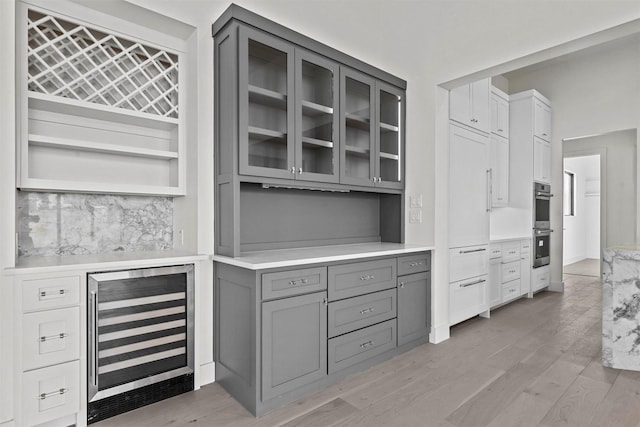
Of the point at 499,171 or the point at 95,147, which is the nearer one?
the point at 95,147

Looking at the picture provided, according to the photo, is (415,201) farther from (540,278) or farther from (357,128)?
(540,278)

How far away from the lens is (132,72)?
2.36 meters

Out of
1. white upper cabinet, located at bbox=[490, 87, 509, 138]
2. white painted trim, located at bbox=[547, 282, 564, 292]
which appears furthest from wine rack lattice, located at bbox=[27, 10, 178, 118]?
white painted trim, located at bbox=[547, 282, 564, 292]

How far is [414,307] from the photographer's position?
2979 mm

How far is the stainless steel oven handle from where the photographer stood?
1.90m

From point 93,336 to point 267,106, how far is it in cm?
171

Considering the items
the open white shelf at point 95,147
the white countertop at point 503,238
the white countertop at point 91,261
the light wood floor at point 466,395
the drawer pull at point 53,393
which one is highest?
the open white shelf at point 95,147

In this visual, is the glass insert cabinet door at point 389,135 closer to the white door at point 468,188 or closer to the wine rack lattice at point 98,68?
the white door at point 468,188

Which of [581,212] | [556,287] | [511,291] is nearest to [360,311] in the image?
[511,291]

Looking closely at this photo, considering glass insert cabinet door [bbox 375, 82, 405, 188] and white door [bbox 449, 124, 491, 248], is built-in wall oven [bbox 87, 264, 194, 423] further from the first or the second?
white door [bbox 449, 124, 491, 248]

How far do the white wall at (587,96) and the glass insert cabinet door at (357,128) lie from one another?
3.75 metres

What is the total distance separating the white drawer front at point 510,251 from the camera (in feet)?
13.8

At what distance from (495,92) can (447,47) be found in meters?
1.73

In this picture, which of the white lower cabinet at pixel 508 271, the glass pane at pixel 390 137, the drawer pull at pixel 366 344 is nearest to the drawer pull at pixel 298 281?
the drawer pull at pixel 366 344
